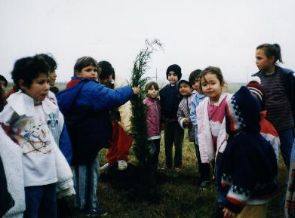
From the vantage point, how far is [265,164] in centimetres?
326

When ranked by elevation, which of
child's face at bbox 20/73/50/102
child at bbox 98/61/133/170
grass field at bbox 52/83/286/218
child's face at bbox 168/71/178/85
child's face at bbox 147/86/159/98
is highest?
child's face at bbox 20/73/50/102

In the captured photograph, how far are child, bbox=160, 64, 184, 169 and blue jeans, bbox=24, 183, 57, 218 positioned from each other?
4807 millimetres

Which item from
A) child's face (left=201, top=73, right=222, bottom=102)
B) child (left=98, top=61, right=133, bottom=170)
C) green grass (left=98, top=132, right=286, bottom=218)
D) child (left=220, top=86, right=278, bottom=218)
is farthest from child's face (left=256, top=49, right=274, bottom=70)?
child (left=220, top=86, right=278, bottom=218)

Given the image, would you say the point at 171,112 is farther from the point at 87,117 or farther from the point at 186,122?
the point at 87,117

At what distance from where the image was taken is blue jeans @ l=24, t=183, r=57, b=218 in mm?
3834

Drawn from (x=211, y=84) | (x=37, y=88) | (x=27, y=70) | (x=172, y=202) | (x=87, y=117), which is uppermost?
(x=27, y=70)

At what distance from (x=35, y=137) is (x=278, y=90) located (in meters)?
4.26

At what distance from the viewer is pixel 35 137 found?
12.7 ft

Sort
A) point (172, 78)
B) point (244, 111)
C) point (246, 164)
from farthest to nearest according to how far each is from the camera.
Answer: point (172, 78), point (244, 111), point (246, 164)

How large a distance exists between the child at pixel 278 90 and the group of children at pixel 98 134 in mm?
16

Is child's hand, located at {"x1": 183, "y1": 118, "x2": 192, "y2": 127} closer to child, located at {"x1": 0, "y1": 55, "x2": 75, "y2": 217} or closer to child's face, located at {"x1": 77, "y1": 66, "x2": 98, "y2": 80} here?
child's face, located at {"x1": 77, "y1": 66, "x2": 98, "y2": 80}

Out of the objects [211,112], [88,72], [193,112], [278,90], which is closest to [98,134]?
[88,72]

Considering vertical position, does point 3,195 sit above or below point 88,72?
below

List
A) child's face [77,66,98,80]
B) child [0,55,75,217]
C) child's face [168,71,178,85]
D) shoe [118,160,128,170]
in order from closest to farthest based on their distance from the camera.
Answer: child [0,55,75,217] → child's face [77,66,98,80] → shoe [118,160,128,170] → child's face [168,71,178,85]
